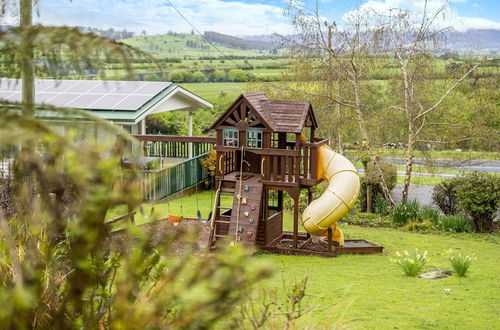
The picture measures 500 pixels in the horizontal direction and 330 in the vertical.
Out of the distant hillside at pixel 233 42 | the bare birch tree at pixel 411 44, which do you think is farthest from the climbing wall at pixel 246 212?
the distant hillside at pixel 233 42

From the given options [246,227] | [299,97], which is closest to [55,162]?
[246,227]

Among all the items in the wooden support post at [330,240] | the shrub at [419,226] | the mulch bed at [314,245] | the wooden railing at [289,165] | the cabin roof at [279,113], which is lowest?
the shrub at [419,226]

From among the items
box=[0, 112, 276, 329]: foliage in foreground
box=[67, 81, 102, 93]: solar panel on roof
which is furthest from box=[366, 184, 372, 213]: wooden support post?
box=[0, 112, 276, 329]: foliage in foreground

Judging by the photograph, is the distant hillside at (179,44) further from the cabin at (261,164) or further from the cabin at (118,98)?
the cabin at (261,164)

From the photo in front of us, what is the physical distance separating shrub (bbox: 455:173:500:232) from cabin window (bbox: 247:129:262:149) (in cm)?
639

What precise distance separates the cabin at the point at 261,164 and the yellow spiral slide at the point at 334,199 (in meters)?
0.35

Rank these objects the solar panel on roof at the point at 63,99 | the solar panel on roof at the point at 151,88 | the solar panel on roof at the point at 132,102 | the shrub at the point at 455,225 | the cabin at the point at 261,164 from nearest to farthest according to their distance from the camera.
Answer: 1. the cabin at the point at 261,164
2. the shrub at the point at 455,225
3. the solar panel on roof at the point at 132,102
4. the solar panel on roof at the point at 63,99
5. the solar panel on roof at the point at 151,88

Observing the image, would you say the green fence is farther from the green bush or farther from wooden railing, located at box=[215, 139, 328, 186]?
Result: wooden railing, located at box=[215, 139, 328, 186]

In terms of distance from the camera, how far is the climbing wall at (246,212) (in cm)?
1312

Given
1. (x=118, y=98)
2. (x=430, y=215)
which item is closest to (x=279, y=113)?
(x=430, y=215)

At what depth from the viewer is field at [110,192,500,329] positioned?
7.99 meters

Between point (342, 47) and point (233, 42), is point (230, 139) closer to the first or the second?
point (342, 47)

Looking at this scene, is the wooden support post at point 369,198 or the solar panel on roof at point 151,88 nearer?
the wooden support post at point 369,198

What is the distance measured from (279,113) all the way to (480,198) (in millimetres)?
6317
